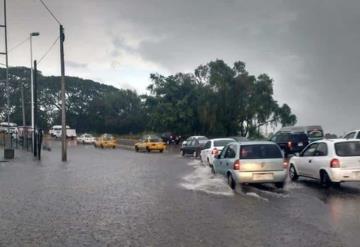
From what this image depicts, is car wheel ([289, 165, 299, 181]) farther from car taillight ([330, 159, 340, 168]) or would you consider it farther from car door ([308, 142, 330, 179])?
car taillight ([330, 159, 340, 168])

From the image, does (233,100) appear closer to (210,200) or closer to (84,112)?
(210,200)

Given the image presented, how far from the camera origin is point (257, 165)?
54.2 ft

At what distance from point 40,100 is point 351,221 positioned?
363 ft

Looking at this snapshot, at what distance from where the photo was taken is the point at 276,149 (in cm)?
1694

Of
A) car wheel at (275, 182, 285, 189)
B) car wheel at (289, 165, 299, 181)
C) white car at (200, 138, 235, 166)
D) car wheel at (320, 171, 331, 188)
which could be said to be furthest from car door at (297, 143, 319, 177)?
white car at (200, 138, 235, 166)

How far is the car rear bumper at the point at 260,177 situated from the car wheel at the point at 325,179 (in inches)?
52.6

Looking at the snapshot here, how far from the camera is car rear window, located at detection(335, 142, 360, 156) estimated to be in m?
16.2

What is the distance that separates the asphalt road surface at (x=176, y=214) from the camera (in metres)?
9.11

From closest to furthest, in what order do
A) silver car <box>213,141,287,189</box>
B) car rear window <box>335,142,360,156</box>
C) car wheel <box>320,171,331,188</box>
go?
car rear window <box>335,142,360,156</box>
silver car <box>213,141,287,189</box>
car wheel <box>320,171,331,188</box>

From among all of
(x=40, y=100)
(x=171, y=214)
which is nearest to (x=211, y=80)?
(x=171, y=214)

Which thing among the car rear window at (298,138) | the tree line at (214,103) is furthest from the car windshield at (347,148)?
the tree line at (214,103)

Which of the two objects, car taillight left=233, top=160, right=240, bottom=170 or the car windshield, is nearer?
the car windshield

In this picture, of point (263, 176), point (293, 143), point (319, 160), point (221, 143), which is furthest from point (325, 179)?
point (293, 143)

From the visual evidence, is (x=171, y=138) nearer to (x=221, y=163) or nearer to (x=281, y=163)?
(x=221, y=163)
